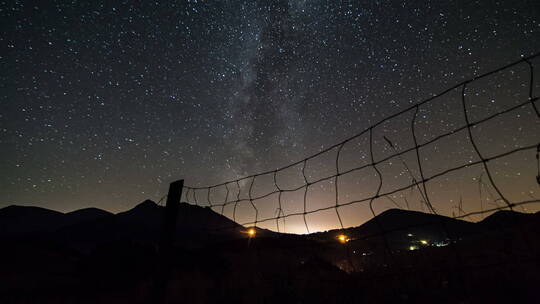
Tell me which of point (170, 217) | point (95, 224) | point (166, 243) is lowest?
point (166, 243)

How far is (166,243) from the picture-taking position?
3.86 meters

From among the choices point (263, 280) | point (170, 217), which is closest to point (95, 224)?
point (263, 280)

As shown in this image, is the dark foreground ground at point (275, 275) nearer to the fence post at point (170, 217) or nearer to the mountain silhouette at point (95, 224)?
the fence post at point (170, 217)

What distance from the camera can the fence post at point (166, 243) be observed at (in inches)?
142

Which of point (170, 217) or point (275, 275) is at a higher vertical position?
point (170, 217)

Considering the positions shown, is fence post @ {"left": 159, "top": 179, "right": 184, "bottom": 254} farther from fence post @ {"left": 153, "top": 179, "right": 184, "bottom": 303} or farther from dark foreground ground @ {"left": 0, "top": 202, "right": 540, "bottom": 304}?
dark foreground ground @ {"left": 0, "top": 202, "right": 540, "bottom": 304}

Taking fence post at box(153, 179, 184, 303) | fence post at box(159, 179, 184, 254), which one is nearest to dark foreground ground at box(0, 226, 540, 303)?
fence post at box(153, 179, 184, 303)

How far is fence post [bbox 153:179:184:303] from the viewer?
3611mm

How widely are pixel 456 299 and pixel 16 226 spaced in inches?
5479

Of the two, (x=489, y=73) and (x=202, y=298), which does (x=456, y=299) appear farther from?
(x=202, y=298)

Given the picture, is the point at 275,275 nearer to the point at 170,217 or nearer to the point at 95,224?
the point at 170,217

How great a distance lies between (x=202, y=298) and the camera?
24.0ft

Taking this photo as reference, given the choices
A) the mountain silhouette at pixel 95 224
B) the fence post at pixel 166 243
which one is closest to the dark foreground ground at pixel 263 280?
the fence post at pixel 166 243

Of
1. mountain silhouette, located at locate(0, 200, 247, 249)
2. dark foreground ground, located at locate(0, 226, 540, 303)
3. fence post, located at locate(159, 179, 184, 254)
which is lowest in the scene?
dark foreground ground, located at locate(0, 226, 540, 303)
